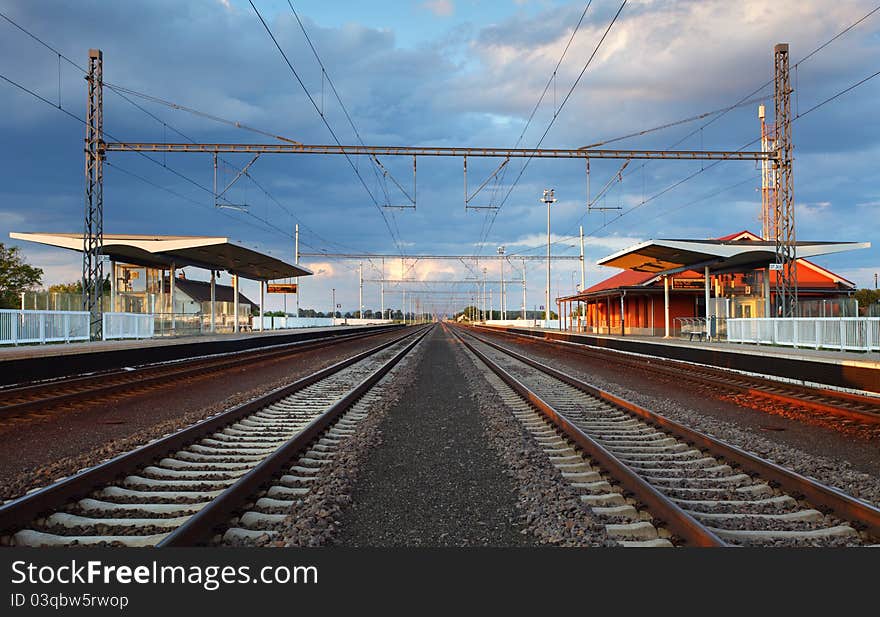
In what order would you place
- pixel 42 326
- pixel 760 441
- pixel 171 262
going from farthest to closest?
pixel 171 262, pixel 42 326, pixel 760 441

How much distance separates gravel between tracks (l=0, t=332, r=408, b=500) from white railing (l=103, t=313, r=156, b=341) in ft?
40.9

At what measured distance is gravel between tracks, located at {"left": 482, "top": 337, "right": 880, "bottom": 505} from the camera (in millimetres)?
5770

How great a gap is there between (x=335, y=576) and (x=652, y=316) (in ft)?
145

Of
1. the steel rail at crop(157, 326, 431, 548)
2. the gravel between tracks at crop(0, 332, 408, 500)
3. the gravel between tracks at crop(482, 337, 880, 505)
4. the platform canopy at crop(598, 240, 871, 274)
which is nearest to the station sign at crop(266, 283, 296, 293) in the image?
the platform canopy at crop(598, 240, 871, 274)

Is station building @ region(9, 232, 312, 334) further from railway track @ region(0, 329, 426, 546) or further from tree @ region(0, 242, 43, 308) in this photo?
railway track @ region(0, 329, 426, 546)

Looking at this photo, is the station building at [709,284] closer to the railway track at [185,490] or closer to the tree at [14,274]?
the railway track at [185,490]

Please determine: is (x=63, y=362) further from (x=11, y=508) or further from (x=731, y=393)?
(x=731, y=393)

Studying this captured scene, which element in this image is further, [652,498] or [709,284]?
[709,284]

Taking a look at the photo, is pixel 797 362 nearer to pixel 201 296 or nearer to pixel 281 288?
pixel 281 288

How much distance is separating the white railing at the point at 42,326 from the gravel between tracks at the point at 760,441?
58.5 feet

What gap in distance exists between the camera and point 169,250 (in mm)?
30688

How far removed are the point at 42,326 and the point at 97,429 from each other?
15.1 metres

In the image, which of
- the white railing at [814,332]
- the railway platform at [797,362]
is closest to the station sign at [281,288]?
the railway platform at [797,362]

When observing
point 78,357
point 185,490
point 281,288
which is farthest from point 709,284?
point 281,288
